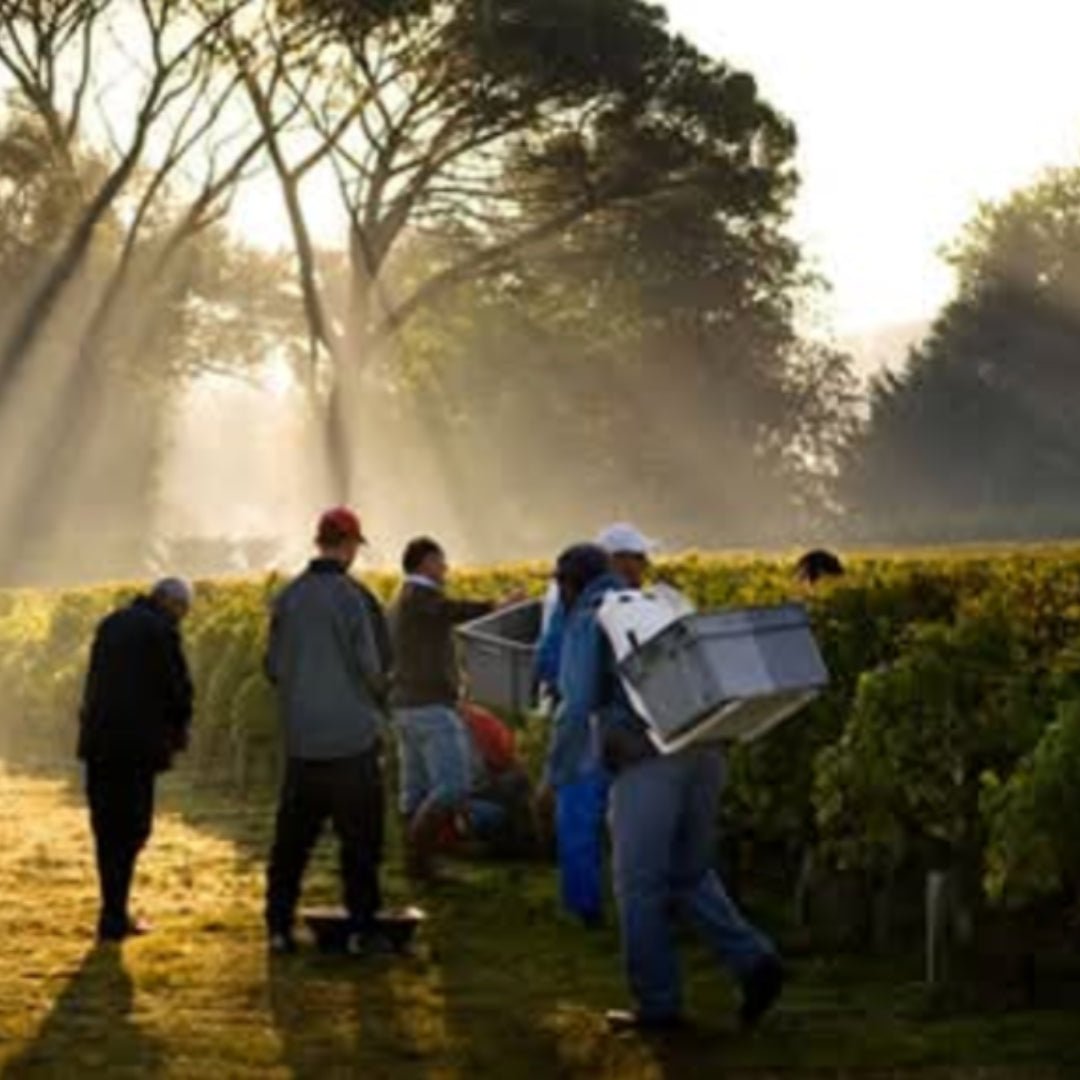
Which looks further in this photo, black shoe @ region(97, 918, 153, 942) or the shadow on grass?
black shoe @ region(97, 918, 153, 942)

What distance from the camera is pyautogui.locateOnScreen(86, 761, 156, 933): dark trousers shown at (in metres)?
11.6

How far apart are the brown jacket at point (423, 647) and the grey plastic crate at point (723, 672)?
4.30 metres

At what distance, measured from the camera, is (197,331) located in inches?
2453

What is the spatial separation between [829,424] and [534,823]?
58.8m

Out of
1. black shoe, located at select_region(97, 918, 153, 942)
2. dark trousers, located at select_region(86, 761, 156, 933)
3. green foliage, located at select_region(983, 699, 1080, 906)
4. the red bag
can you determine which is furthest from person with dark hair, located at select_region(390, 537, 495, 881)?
green foliage, located at select_region(983, 699, 1080, 906)

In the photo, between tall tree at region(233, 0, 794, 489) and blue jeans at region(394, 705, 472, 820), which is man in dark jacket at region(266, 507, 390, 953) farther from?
tall tree at region(233, 0, 794, 489)

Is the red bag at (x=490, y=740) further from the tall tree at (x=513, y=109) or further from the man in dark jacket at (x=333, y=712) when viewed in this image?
the tall tree at (x=513, y=109)

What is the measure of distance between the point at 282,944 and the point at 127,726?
1387mm

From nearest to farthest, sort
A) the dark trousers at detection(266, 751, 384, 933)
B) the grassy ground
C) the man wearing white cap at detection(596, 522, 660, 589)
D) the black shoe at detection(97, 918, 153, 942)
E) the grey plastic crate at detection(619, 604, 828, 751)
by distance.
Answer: the grey plastic crate at detection(619, 604, 828, 751), the grassy ground, the man wearing white cap at detection(596, 522, 660, 589), the dark trousers at detection(266, 751, 384, 933), the black shoe at detection(97, 918, 153, 942)

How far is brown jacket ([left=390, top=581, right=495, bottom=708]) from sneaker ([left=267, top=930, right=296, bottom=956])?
216cm

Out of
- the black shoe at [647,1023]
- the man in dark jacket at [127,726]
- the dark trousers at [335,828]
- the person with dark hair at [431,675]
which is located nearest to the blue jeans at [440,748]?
the person with dark hair at [431,675]

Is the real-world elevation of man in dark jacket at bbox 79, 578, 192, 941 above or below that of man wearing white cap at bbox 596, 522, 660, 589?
below

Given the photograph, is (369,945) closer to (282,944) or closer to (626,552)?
(282,944)

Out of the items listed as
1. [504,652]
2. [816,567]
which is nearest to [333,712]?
[504,652]
